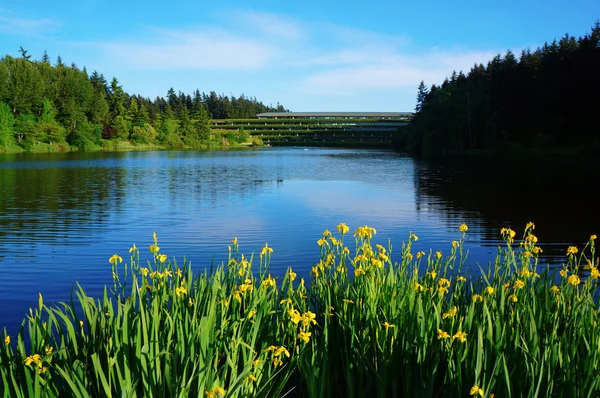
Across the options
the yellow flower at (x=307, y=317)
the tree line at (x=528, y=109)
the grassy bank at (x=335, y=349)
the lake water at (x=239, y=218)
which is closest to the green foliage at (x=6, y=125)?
the lake water at (x=239, y=218)

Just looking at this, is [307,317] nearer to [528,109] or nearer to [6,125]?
[528,109]

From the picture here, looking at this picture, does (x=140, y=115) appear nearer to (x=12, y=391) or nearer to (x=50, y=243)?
(x=50, y=243)

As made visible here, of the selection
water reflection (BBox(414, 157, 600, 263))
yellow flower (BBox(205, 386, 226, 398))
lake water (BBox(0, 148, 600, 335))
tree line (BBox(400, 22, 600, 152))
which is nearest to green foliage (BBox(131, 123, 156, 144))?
tree line (BBox(400, 22, 600, 152))

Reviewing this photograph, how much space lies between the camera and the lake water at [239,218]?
11.5 meters

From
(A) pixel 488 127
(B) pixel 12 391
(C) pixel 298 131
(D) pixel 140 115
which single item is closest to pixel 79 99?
(D) pixel 140 115

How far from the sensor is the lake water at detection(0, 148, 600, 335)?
11484 millimetres

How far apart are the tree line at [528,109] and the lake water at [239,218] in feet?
123

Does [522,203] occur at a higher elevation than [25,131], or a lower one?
lower

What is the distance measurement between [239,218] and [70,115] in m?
94.1

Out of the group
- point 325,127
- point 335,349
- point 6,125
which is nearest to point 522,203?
point 335,349

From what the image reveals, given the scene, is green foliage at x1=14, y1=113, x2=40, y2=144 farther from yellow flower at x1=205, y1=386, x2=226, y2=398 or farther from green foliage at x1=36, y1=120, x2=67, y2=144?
yellow flower at x1=205, y1=386, x2=226, y2=398

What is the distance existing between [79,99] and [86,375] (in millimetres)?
118911

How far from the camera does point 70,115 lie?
330 feet

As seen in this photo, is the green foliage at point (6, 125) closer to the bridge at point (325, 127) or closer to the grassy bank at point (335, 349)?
the bridge at point (325, 127)
